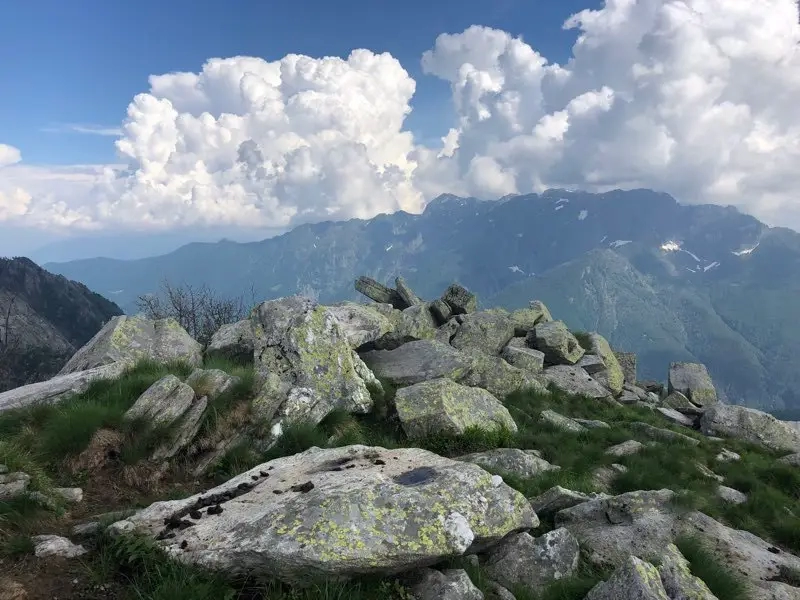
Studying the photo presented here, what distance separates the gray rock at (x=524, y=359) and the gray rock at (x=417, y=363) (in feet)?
23.5

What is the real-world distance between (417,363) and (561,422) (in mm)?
6793

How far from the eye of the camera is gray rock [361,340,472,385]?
21.7 m

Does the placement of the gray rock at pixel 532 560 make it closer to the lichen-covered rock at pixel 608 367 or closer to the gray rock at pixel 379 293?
the lichen-covered rock at pixel 608 367

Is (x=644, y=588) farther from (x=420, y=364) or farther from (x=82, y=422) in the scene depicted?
(x=420, y=364)

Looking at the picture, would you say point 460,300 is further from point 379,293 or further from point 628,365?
point 628,365

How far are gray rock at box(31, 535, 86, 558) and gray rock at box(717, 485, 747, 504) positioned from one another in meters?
16.6

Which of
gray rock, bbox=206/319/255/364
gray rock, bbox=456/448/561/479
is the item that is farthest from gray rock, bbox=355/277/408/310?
gray rock, bbox=456/448/561/479

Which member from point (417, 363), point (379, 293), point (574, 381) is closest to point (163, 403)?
point (417, 363)

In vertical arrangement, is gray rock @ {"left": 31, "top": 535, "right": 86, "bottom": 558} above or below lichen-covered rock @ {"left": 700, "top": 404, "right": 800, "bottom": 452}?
above

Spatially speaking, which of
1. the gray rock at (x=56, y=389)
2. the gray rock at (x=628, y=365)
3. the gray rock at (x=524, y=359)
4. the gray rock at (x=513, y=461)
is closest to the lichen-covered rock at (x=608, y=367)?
the gray rock at (x=628, y=365)

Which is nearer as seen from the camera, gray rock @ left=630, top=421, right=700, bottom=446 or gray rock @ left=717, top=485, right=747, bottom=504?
gray rock @ left=717, top=485, right=747, bottom=504

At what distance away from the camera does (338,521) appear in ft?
24.8

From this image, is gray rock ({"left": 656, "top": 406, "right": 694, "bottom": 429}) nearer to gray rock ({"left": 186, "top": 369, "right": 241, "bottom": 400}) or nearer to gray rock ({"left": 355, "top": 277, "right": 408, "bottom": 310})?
gray rock ({"left": 355, "top": 277, "right": 408, "bottom": 310})

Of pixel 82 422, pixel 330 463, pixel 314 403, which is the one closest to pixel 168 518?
pixel 330 463
